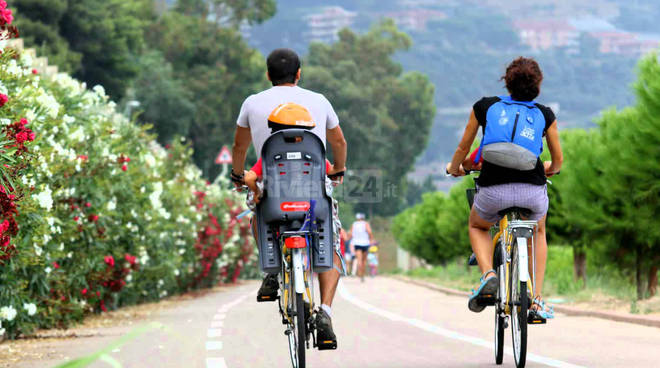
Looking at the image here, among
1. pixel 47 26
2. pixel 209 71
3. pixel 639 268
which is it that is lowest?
pixel 639 268

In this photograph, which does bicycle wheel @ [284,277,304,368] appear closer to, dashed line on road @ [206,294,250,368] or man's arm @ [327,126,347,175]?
man's arm @ [327,126,347,175]

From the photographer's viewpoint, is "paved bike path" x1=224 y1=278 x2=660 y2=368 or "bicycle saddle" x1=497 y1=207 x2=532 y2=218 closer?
"bicycle saddle" x1=497 y1=207 x2=532 y2=218

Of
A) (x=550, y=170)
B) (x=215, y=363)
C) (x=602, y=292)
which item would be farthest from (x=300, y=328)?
(x=602, y=292)

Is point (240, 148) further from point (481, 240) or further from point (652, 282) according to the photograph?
point (652, 282)

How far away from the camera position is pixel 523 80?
28.1 feet

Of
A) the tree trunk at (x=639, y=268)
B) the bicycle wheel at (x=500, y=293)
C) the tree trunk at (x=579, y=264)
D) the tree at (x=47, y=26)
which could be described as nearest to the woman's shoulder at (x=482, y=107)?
the bicycle wheel at (x=500, y=293)

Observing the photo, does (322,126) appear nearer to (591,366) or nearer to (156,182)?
(591,366)

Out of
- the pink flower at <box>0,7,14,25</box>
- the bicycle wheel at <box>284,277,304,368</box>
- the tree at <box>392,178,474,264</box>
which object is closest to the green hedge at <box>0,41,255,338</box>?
the pink flower at <box>0,7,14,25</box>

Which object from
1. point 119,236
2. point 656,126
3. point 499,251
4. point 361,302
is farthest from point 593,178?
point 499,251

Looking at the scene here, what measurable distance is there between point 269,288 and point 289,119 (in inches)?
47.5

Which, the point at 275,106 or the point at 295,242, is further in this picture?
the point at 275,106

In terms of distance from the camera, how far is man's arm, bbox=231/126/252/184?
27.8 feet

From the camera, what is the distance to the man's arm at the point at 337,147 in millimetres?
8344

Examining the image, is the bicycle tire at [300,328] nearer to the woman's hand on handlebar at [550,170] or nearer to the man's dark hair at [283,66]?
the man's dark hair at [283,66]
